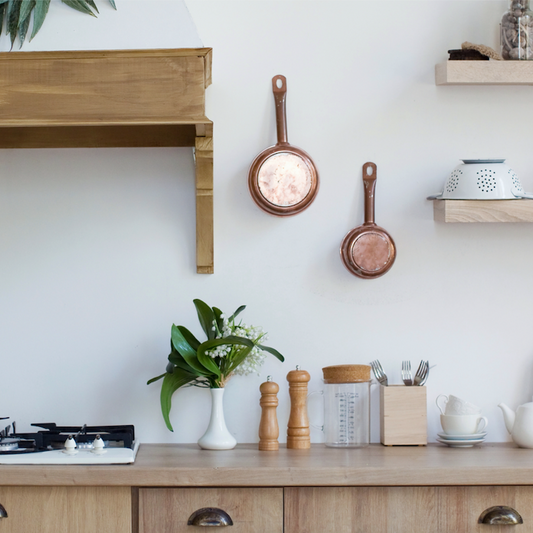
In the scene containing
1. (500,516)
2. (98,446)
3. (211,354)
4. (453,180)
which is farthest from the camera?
(453,180)

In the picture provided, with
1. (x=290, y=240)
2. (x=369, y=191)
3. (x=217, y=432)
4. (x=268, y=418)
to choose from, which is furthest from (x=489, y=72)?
(x=217, y=432)

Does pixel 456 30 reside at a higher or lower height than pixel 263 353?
higher

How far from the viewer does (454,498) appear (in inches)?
64.2

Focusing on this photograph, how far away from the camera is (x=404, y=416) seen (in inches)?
78.0

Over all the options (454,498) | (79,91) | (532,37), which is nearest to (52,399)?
(79,91)

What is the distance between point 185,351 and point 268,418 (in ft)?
0.99

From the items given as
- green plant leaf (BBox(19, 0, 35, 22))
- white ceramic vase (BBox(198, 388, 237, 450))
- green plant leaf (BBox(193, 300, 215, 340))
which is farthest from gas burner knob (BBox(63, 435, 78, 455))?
green plant leaf (BBox(19, 0, 35, 22))

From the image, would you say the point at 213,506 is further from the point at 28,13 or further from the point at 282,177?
the point at 28,13

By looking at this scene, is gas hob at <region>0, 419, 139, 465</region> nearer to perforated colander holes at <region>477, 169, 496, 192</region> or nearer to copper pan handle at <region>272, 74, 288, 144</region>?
copper pan handle at <region>272, 74, 288, 144</region>

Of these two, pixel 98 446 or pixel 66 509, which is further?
pixel 98 446

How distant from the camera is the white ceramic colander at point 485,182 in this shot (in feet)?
6.45

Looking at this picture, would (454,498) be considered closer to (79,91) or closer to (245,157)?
(245,157)

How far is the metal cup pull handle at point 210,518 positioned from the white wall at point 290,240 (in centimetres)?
47

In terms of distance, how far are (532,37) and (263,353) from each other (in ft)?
3.99
